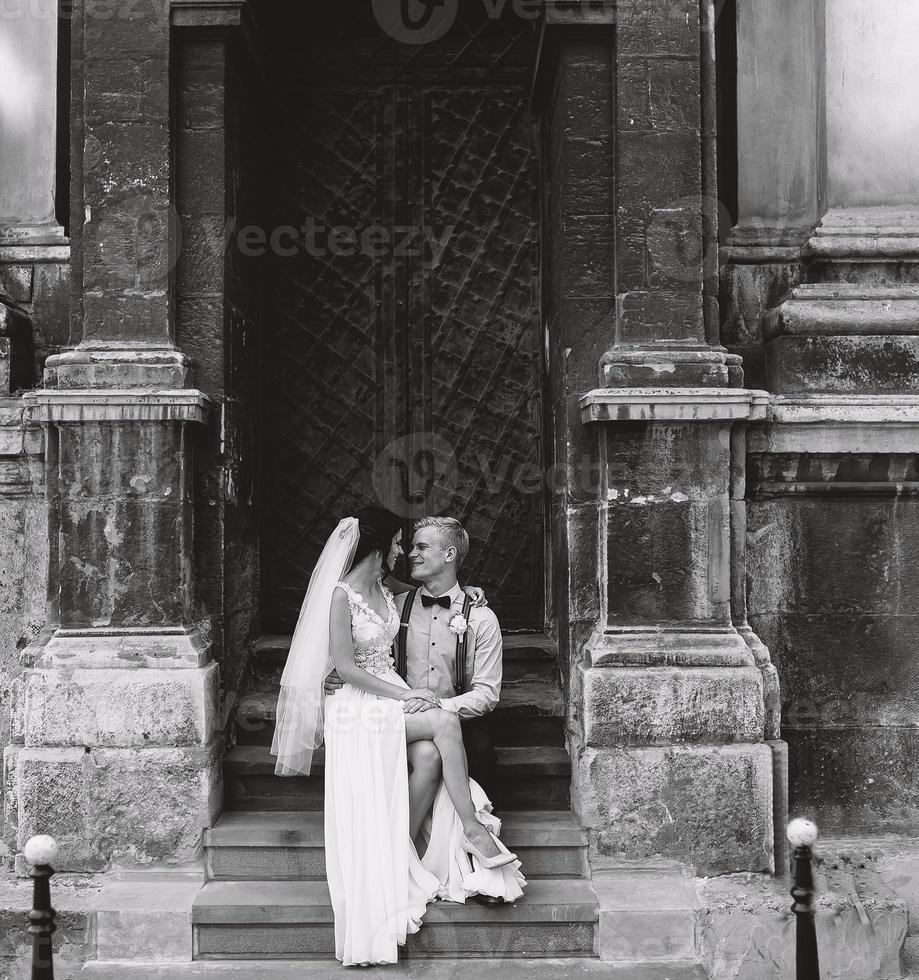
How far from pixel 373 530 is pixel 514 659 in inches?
54.5

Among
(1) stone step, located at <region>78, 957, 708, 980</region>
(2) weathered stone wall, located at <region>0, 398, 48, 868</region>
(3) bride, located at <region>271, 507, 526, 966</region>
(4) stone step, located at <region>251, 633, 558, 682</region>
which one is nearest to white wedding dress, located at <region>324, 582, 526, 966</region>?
(3) bride, located at <region>271, 507, 526, 966</region>

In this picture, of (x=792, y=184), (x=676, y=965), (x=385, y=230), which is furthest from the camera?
(x=385, y=230)

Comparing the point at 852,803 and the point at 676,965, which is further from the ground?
the point at 852,803

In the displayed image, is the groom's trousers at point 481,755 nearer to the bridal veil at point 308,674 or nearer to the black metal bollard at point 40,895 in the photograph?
the bridal veil at point 308,674

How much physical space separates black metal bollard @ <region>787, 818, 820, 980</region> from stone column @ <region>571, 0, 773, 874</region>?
4.12 ft

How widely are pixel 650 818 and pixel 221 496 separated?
101 inches

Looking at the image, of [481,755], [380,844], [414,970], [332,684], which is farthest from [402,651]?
[414,970]

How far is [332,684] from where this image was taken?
5055mm

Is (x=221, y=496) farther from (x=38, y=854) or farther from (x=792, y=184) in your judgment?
(x=792, y=184)

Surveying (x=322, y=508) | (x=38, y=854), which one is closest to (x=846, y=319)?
(x=322, y=508)

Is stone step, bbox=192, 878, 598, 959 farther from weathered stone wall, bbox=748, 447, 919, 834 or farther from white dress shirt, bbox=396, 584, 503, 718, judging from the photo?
weathered stone wall, bbox=748, 447, 919, 834

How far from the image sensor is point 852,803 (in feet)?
17.6

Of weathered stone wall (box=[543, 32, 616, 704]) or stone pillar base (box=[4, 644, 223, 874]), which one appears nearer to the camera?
stone pillar base (box=[4, 644, 223, 874])

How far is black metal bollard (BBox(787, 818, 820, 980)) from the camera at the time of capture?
3502mm
